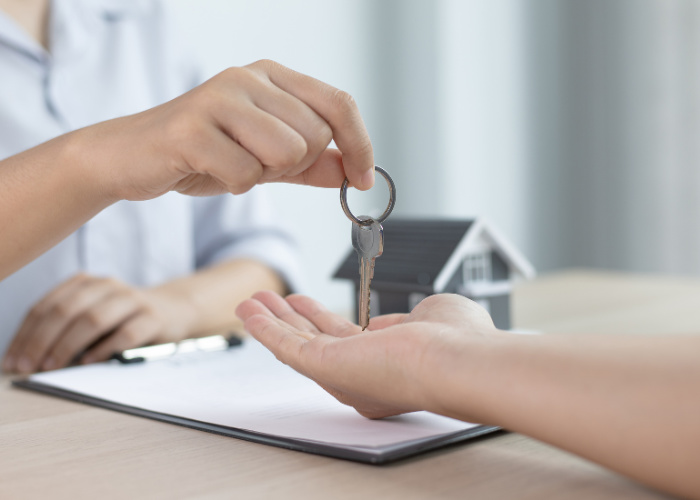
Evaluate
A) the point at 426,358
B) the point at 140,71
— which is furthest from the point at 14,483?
the point at 140,71

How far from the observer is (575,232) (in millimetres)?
3451

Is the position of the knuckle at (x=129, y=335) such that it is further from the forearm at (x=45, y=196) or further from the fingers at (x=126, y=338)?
the forearm at (x=45, y=196)

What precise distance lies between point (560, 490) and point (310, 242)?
233 cm

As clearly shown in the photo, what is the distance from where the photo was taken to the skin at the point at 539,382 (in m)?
0.45

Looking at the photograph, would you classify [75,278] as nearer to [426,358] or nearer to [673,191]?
[426,358]

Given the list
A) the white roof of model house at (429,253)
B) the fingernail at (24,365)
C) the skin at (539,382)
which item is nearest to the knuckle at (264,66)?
the skin at (539,382)

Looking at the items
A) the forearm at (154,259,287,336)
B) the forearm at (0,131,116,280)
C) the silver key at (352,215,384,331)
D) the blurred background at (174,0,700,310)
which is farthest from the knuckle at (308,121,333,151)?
the blurred background at (174,0,700,310)

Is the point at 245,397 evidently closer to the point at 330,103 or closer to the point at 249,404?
the point at 249,404

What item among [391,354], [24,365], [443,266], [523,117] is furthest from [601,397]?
[523,117]

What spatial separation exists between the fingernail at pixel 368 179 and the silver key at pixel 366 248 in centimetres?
4

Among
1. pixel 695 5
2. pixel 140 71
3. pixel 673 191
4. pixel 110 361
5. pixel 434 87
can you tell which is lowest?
pixel 110 361

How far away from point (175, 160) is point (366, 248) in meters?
0.21

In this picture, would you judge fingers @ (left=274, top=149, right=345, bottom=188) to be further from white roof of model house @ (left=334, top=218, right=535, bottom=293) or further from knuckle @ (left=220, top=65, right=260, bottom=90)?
white roof of model house @ (left=334, top=218, right=535, bottom=293)

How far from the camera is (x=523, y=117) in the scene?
3.38 metres
